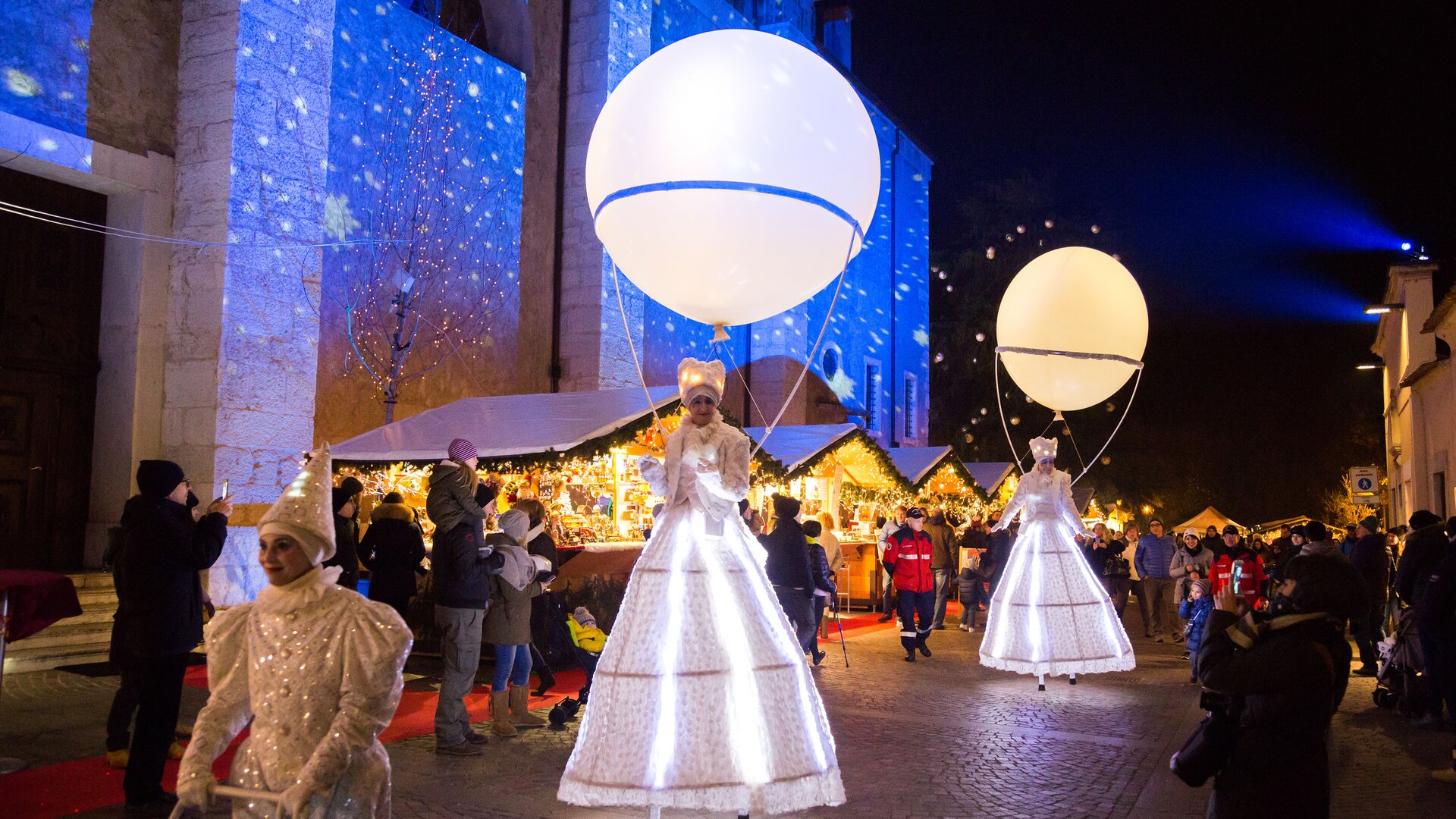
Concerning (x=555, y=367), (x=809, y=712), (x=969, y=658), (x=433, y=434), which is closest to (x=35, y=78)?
(x=433, y=434)

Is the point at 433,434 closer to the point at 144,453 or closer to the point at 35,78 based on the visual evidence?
the point at 144,453

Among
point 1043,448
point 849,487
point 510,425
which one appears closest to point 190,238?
point 510,425

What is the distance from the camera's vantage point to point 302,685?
3.00m

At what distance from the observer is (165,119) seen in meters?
Answer: 12.4

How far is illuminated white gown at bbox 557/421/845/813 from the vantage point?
4.58 m

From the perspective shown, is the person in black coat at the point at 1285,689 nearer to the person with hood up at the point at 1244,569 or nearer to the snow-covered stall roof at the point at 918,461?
the person with hood up at the point at 1244,569

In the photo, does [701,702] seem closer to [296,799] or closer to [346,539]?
[296,799]

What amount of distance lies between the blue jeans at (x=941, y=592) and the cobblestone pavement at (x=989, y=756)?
533 centimetres

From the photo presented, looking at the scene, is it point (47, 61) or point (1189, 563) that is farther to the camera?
point (1189, 563)

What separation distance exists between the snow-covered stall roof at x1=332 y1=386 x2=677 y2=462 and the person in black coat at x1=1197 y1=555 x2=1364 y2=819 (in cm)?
785

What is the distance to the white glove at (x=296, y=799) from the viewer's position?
9.24ft

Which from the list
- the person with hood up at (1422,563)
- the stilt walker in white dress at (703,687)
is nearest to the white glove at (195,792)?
the stilt walker in white dress at (703,687)

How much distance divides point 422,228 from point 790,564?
30.5 feet

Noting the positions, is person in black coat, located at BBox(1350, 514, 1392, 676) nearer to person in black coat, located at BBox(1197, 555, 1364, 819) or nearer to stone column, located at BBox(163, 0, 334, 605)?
person in black coat, located at BBox(1197, 555, 1364, 819)
